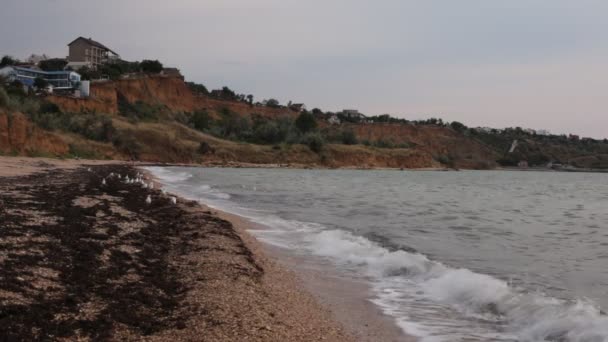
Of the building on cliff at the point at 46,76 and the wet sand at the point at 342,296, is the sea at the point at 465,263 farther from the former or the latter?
the building on cliff at the point at 46,76

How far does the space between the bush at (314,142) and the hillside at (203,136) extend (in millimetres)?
180

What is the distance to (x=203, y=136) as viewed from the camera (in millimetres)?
89000

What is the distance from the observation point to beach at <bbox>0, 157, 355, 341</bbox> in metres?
5.51

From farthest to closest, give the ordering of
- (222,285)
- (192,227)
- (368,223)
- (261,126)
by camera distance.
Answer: (261,126) → (368,223) → (192,227) → (222,285)

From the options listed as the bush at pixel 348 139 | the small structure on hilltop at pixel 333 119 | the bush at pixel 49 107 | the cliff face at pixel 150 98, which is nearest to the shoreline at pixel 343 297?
the bush at pixel 49 107

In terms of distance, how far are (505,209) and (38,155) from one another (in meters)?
39.7

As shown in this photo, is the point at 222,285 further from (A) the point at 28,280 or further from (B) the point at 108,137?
(B) the point at 108,137

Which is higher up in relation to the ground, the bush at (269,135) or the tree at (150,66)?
the tree at (150,66)

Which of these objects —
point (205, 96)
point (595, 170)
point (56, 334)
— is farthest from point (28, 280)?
point (595, 170)

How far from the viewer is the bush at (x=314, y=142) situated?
3819 inches

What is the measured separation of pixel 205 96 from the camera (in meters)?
125

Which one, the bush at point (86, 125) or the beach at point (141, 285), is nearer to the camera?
the beach at point (141, 285)

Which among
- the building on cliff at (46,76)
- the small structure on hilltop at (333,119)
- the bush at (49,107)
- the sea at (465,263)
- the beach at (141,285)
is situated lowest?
the sea at (465,263)

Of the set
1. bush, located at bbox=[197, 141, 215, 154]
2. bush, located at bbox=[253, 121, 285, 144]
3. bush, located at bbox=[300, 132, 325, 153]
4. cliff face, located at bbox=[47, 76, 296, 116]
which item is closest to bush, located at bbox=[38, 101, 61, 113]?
cliff face, located at bbox=[47, 76, 296, 116]
